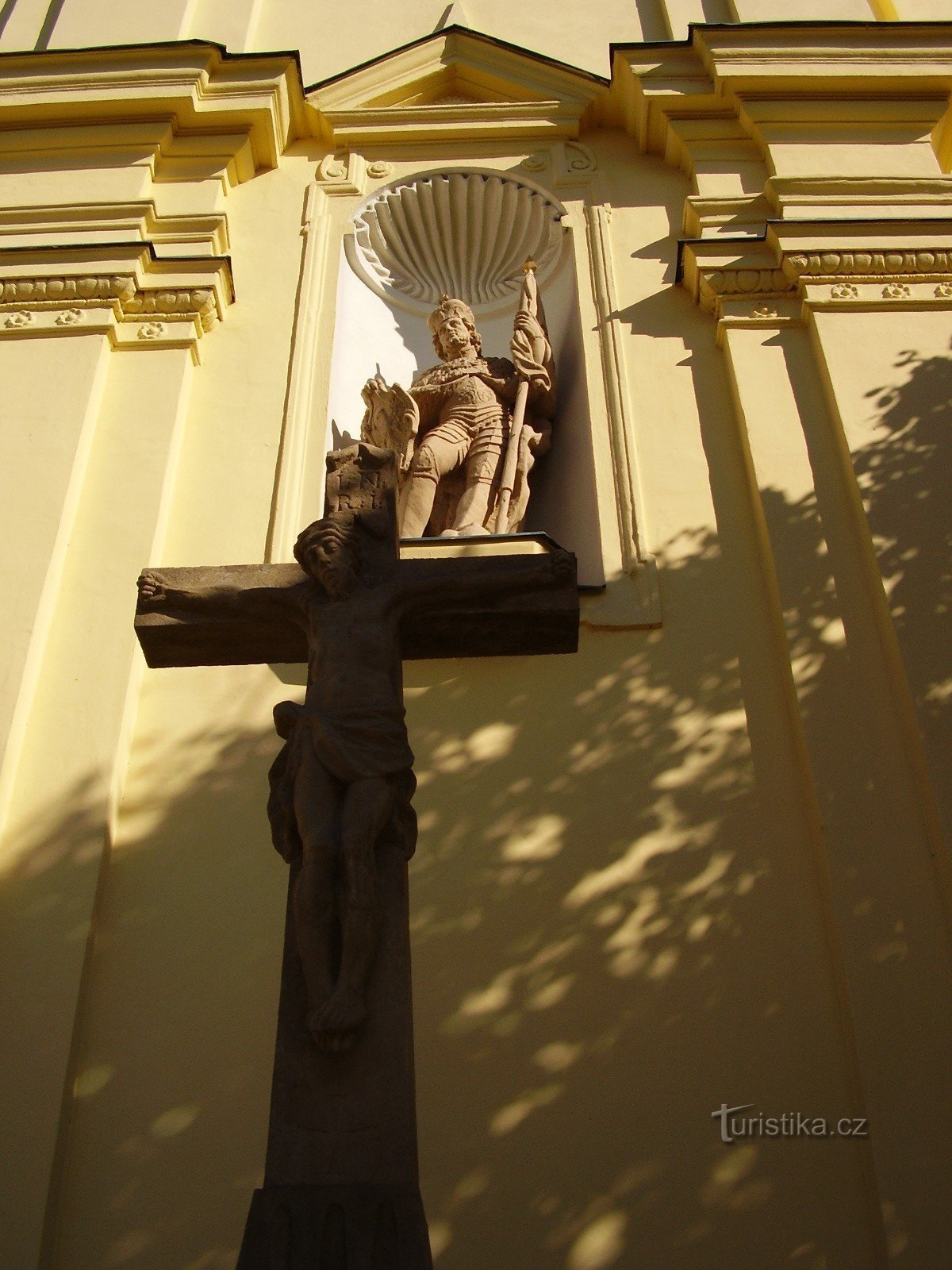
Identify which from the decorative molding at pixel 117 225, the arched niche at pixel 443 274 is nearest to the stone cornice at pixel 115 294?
the decorative molding at pixel 117 225

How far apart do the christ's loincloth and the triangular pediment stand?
683 cm

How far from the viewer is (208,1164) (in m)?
4.45

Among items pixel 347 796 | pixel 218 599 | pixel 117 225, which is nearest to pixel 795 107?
pixel 117 225

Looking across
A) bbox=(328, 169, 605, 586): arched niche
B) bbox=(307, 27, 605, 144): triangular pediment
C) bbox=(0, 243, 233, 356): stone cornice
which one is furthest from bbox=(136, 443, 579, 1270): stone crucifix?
bbox=(307, 27, 605, 144): triangular pediment

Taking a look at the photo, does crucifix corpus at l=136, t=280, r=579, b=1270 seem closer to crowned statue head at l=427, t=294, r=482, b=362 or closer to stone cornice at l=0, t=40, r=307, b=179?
crowned statue head at l=427, t=294, r=482, b=362

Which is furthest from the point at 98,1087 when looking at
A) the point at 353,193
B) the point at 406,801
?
the point at 353,193

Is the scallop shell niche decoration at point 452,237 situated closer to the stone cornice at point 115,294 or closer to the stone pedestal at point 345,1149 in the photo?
the stone cornice at point 115,294

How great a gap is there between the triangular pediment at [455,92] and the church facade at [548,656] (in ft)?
0.11

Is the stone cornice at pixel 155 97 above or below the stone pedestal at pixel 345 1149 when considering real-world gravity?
above

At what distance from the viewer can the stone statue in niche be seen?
686 centimetres

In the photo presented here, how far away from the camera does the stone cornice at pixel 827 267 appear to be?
701cm

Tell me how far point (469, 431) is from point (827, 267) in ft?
7.09

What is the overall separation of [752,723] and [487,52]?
597 cm

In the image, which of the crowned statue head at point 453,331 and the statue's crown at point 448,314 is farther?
→ the statue's crown at point 448,314
